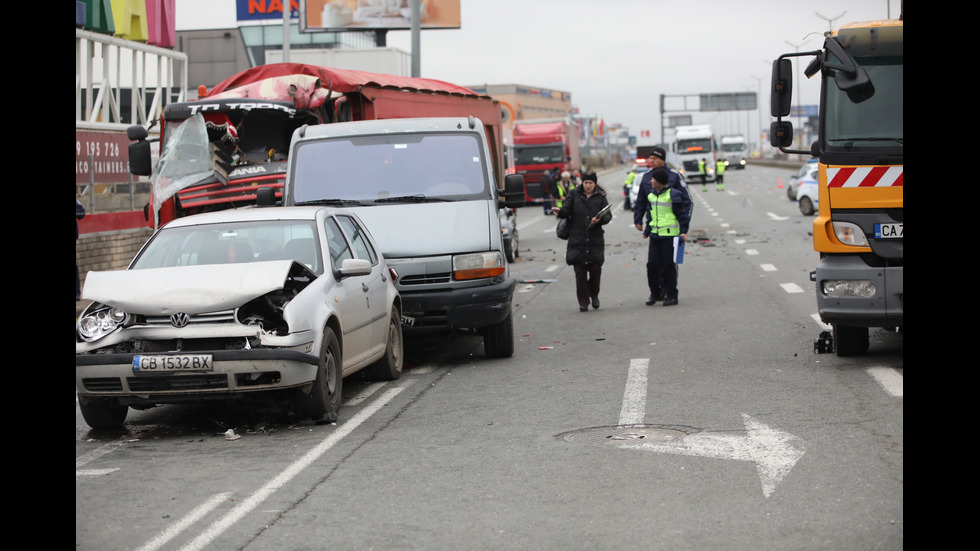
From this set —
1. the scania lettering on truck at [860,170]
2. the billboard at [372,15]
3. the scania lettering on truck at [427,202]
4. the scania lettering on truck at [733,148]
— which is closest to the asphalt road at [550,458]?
the scania lettering on truck at [427,202]

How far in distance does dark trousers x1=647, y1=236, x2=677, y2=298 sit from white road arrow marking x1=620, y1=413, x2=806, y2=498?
7765mm

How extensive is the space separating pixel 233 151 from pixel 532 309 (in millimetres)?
4361

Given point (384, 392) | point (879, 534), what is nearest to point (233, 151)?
point (384, 392)

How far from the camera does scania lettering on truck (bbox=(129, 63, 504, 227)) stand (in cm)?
1541

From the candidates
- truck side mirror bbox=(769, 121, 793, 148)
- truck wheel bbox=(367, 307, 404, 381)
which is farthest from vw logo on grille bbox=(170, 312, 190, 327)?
truck side mirror bbox=(769, 121, 793, 148)

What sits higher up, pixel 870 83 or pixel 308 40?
pixel 308 40

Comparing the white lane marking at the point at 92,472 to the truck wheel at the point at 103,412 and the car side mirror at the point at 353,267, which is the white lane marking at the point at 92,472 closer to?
the truck wheel at the point at 103,412

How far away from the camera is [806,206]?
36219 millimetres

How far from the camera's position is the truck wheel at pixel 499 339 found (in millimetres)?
11398

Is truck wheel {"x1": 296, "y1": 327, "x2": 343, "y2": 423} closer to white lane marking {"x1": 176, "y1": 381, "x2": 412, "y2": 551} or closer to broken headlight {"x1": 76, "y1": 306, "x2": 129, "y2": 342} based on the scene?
white lane marking {"x1": 176, "y1": 381, "x2": 412, "y2": 551}

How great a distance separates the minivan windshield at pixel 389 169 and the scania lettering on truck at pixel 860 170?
3161mm

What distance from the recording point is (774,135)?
10.1 m
